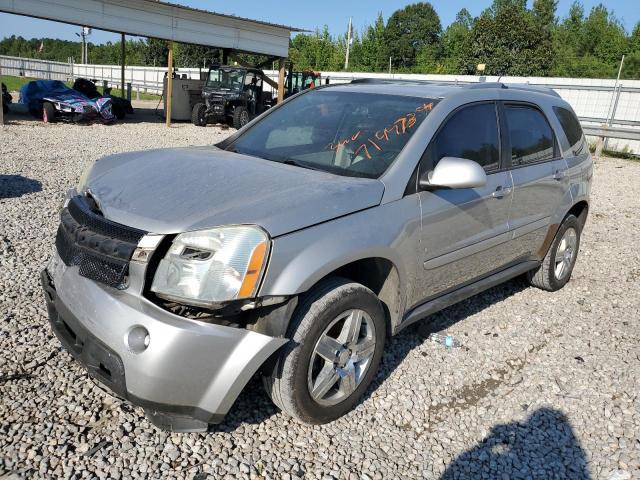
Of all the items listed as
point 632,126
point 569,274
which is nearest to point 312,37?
point 632,126

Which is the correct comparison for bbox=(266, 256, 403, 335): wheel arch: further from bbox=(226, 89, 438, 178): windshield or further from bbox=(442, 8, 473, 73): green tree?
bbox=(442, 8, 473, 73): green tree

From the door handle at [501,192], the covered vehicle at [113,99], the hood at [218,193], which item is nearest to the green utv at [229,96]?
the covered vehicle at [113,99]

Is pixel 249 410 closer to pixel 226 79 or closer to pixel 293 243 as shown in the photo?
pixel 293 243

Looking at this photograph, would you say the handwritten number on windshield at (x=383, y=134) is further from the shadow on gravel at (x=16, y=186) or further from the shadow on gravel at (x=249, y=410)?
the shadow on gravel at (x=16, y=186)

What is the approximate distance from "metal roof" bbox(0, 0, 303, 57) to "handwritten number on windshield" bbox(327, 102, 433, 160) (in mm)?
15238

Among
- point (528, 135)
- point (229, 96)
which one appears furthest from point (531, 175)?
point (229, 96)

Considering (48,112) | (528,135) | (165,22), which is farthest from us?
(165,22)

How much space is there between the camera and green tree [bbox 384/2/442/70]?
61.4m

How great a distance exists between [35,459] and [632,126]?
20.9 metres

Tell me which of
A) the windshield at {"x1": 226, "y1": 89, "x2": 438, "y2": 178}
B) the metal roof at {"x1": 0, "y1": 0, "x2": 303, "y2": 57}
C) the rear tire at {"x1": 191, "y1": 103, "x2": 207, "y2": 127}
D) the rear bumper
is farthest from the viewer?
the rear tire at {"x1": 191, "y1": 103, "x2": 207, "y2": 127}

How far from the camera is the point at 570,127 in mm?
4938

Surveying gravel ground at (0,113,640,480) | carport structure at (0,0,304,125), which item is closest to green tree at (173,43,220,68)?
carport structure at (0,0,304,125)

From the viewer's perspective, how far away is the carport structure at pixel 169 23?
51.9ft

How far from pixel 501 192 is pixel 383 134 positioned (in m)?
1.02
